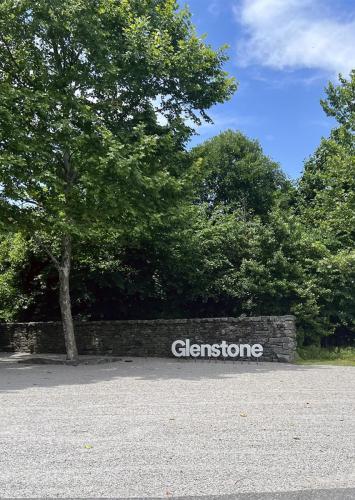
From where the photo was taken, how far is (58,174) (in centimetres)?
1612

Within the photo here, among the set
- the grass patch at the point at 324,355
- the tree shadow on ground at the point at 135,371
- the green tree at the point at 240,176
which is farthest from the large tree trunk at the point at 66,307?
the green tree at the point at 240,176

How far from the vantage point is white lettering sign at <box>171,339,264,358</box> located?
50.5 feet

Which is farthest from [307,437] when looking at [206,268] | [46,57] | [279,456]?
[46,57]

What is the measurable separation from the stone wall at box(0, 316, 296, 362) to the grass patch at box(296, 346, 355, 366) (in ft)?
1.76

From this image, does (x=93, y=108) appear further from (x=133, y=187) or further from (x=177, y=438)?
(x=177, y=438)

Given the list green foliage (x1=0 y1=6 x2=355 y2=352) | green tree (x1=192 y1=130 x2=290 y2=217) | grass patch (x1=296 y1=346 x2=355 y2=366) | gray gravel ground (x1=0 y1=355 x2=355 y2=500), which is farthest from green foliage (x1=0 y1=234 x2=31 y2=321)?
green tree (x1=192 y1=130 x2=290 y2=217)

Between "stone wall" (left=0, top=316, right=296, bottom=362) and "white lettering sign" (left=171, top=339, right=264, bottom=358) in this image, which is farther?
"white lettering sign" (left=171, top=339, right=264, bottom=358)

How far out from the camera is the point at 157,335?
56.9 feet

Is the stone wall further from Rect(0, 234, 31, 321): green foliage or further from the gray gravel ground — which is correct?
A: the gray gravel ground

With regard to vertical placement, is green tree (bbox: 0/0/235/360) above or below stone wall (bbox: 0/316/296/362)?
above

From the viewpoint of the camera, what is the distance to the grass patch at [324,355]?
1479cm

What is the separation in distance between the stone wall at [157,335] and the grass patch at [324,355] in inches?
21.1

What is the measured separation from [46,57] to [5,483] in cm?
1448

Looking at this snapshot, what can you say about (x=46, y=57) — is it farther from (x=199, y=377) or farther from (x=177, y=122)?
(x=199, y=377)
